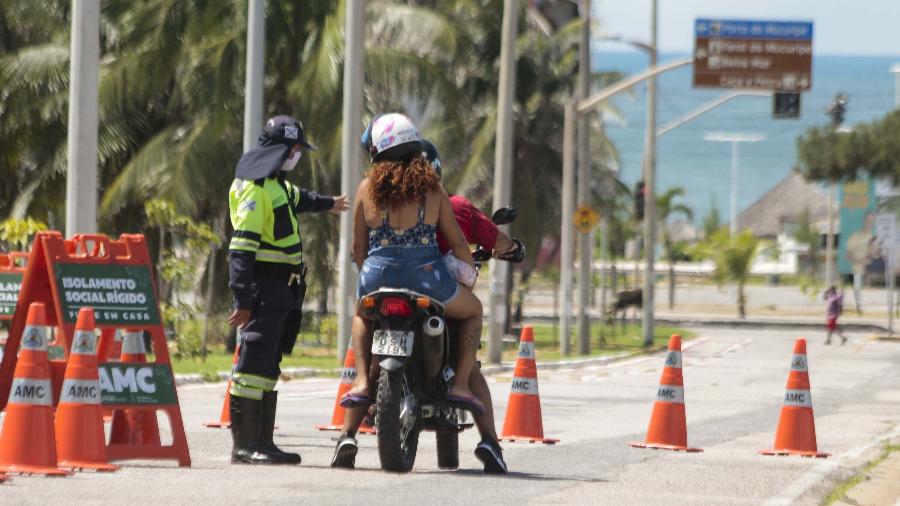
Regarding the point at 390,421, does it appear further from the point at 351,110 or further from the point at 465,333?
the point at 351,110

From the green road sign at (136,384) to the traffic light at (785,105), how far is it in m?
29.8

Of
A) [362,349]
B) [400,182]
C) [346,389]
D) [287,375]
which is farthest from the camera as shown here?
[287,375]

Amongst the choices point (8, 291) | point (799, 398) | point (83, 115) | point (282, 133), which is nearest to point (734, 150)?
point (83, 115)

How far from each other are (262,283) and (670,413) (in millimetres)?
3627

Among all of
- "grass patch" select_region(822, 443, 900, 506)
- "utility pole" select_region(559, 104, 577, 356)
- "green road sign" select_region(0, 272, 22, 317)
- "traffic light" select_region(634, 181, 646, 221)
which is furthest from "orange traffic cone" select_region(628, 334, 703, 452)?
"traffic light" select_region(634, 181, 646, 221)

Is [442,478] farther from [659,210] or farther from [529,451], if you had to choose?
[659,210]

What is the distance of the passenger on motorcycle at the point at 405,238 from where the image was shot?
954 centimetres

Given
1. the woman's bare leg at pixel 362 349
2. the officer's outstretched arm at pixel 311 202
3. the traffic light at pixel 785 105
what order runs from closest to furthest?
the woman's bare leg at pixel 362 349 < the officer's outstretched arm at pixel 311 202 < the traffic light at pixel 785 105

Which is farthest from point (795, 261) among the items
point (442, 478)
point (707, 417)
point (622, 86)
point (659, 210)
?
point (442, 478)

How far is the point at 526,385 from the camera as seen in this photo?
12.1 m

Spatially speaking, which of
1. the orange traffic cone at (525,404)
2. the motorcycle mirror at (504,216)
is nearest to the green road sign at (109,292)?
the motorcycle mirror at (504,216)

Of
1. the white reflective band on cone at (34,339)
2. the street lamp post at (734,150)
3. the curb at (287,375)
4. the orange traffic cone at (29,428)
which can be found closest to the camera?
the orange traffic cone at (29,428)

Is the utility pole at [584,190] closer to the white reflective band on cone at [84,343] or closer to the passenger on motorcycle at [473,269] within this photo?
the passenger on motorcycle at [473,269]

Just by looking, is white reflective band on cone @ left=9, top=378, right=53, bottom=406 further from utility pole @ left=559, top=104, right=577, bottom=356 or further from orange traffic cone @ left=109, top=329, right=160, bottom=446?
utility pole @ left=559, top=104, right=577, bottom=356
